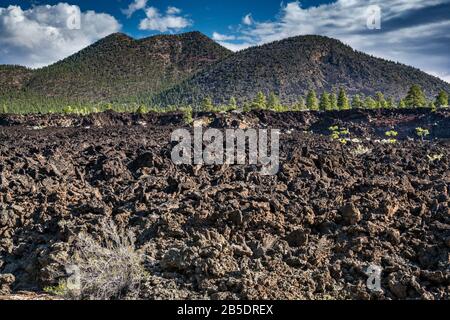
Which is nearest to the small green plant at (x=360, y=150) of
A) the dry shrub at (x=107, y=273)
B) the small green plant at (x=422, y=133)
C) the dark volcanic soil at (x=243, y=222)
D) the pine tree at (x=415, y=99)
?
the dark volcanic soil at (x=243, y=222)

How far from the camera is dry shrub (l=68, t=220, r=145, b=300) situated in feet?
25.1

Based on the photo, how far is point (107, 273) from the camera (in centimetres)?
790

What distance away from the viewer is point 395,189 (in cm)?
1171

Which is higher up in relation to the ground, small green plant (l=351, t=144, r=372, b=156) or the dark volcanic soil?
small green plant (l=351, t=144, r=372, b=156)

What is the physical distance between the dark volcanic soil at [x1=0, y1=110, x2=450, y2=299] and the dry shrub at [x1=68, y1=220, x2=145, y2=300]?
11.3 inches

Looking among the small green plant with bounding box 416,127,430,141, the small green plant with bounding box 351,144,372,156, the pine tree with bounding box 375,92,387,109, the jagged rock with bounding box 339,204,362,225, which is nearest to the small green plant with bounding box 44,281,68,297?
the jagged rock with bounding box 339,204,362,225

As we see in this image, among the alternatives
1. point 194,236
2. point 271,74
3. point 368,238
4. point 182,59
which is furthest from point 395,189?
point 182,59

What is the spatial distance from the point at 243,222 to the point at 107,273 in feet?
9.59

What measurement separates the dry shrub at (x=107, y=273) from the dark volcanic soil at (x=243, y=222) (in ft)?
0.94

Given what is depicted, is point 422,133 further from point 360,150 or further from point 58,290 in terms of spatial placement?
point 58,290

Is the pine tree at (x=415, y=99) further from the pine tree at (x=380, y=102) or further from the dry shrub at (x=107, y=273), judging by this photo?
the dry shrub at (x=107, y=273)

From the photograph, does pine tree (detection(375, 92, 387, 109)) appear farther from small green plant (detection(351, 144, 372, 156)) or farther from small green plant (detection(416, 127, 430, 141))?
small green plant (detection(351, 144, 372, 156))

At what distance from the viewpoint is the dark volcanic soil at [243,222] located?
26.3 feet
